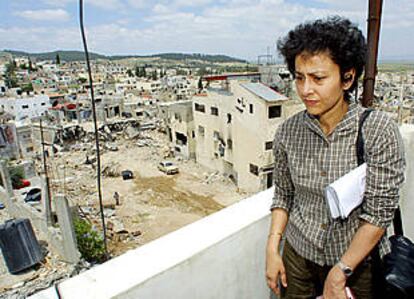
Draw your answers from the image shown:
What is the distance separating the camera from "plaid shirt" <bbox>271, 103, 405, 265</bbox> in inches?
29.1

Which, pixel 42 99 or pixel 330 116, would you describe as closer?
pixel 330 116

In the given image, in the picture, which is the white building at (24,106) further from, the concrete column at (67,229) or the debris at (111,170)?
the concrete column at (67,229)

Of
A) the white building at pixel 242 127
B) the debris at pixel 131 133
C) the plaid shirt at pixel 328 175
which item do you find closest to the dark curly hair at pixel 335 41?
the plaid shirt at pixel 328 175

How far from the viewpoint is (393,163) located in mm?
730

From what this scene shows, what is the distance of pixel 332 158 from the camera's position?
81cm

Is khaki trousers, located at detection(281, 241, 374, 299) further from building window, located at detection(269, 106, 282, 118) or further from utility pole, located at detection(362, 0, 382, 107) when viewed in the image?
Answer: building window, located at detection(269, 106, 282, 118)

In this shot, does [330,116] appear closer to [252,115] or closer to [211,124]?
[252,115]

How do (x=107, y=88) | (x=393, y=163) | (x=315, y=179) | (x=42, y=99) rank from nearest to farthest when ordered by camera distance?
1. (x=393, y=163)
2. (x=315, y=179)
3. (x=42, y=99)
4. (x=107, y=88)

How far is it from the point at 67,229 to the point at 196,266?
6.67 metres

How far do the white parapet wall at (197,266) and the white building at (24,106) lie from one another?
2657cm

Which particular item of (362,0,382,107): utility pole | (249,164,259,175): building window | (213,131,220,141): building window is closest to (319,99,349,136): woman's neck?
(362,0,382,107): utility pole

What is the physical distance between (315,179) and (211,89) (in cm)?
1321

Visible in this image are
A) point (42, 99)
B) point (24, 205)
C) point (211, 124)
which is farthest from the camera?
point (42, 99)

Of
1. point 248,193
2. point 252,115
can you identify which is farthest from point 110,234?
point 252,115
